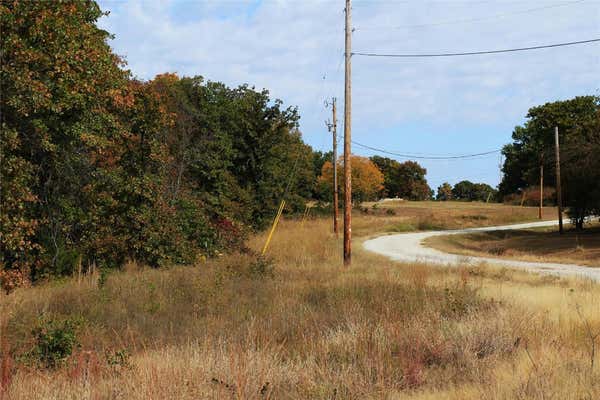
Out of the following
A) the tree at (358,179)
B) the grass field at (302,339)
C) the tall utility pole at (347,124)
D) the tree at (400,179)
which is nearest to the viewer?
the grass field at (302,339)

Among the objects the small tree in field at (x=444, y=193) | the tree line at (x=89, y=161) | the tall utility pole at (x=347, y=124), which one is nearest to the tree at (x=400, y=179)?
Result: the small tree in field at (x=444, y=193)

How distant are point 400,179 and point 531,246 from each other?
3458 inches

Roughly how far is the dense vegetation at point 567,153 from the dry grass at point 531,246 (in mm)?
2999

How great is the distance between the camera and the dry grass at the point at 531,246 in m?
27.0

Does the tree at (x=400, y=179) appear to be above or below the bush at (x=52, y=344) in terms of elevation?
above

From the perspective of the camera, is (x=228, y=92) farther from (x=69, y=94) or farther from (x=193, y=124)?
(x=69, y=94)

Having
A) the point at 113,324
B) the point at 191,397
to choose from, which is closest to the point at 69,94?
the point at 113,324

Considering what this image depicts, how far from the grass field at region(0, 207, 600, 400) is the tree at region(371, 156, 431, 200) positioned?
347ft

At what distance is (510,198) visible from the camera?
95562 mm

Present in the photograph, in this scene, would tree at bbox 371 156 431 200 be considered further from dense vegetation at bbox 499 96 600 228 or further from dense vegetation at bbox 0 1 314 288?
dense vegetation at bbox 0 1 314 288

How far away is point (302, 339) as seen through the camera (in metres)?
8.41

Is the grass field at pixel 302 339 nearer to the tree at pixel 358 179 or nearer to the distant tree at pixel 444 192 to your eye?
the tree at pixel 358 179

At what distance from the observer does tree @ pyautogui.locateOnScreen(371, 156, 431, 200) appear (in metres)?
121

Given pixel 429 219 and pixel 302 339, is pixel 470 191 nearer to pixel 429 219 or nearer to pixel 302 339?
pixel 429 219
